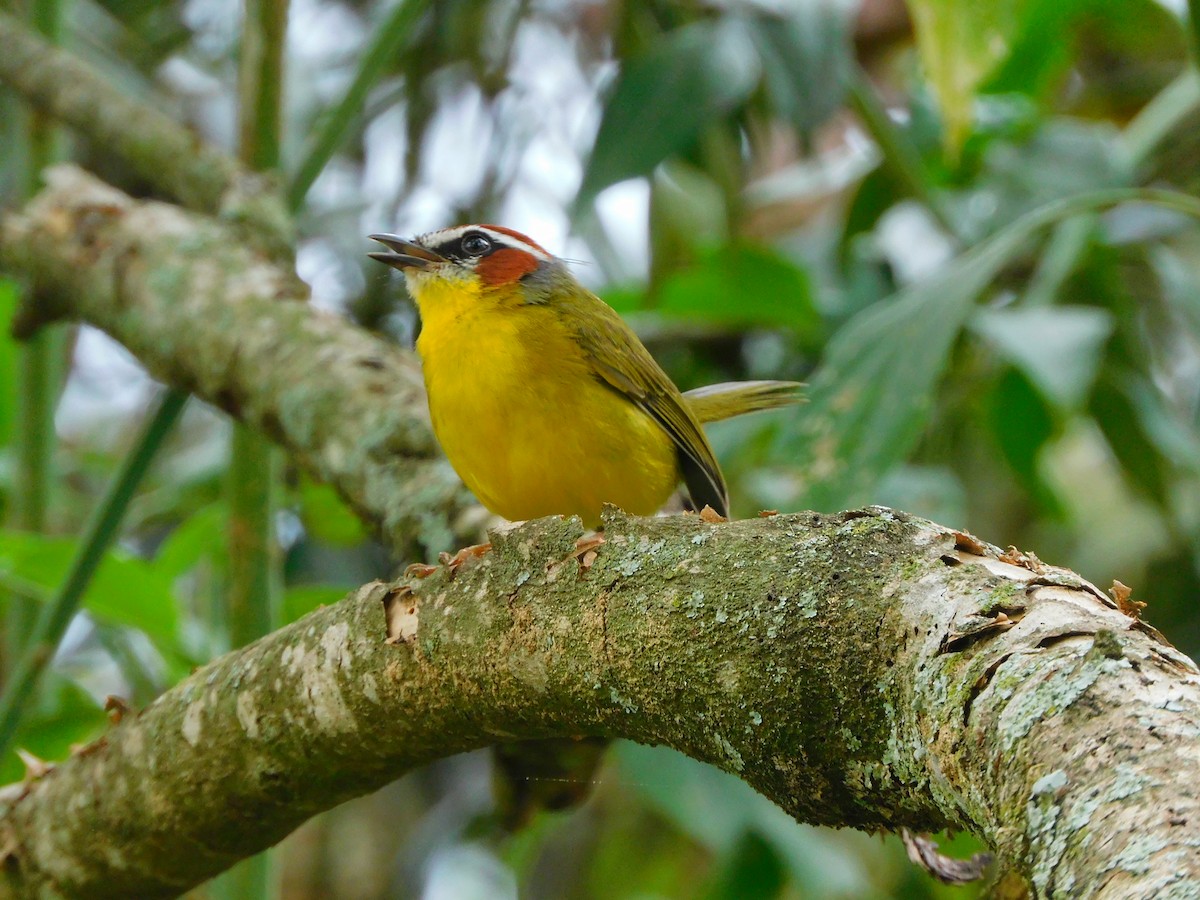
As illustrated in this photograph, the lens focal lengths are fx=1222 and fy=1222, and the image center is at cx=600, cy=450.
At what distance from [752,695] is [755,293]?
3.34 meters

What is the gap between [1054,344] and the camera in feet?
11.2

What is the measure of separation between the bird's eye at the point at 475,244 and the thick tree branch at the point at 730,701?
1711 mm

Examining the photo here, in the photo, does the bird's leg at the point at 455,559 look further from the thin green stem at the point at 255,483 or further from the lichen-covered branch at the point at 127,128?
the lichen-covered branch at the point at 127,128

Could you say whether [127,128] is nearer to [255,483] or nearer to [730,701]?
[255,483]

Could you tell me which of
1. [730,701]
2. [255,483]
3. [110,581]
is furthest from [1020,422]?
[730,701]

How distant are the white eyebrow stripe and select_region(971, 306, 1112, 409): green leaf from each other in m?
1.36

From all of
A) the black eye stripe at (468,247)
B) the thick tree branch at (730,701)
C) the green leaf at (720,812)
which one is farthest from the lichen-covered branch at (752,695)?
the green leaf at (720,812)

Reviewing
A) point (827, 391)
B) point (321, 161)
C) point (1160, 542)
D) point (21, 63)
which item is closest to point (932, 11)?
point (827, 391)

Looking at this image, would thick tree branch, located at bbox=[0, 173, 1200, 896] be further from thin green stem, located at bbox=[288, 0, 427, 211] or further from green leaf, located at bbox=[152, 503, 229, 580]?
thin green stem, located at bbox=[288, 0, 427, 211]

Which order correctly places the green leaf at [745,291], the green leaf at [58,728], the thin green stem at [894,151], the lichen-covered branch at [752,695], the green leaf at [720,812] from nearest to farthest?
1. the lichen-covered branch at [752,695]
2. the green leaf at [58,728]
3. the green leaf at [720,812]
4. the thin green stem at [894,151]
5. the green leaf at [745,291]

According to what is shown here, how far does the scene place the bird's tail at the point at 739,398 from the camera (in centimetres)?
372

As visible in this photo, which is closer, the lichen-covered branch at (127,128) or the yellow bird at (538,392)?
the yellow bird at (538,392)

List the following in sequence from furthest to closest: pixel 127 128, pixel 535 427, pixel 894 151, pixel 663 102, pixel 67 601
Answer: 1. pixel 894 151
2. pixel 663 102
3. pixel 127 128
4. pixel 535 427
5. pixel 67 601

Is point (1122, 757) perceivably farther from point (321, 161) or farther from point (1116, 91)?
point (1116, 91)
